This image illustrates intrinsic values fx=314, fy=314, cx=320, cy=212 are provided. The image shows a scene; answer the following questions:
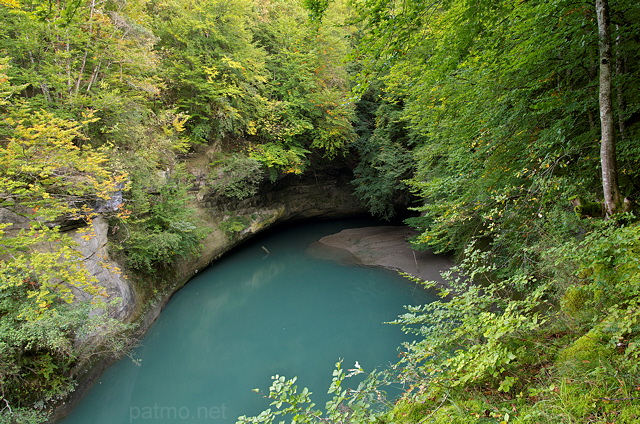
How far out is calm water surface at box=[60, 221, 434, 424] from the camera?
5805 millimetres

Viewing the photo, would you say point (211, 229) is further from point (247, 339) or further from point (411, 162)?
point (411, 162)

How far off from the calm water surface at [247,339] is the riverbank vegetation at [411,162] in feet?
4.07

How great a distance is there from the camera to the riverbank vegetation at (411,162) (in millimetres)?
2041

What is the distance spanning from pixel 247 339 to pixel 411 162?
314 inches

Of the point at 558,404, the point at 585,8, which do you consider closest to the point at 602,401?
the point at 558,404

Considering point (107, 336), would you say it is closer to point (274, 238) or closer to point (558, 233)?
point (558, 233)

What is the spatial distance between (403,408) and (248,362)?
570 cm

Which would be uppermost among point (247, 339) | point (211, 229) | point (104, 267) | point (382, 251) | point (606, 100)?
point (606, 100)

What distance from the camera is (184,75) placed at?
9.16m

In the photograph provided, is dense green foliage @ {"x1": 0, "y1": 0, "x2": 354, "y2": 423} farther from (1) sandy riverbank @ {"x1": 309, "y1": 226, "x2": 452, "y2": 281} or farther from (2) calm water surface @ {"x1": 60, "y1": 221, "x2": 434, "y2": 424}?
(1) sandy riverbank @ {"x1": 309, "y1": 226, "x2": 452, "y2": 281}

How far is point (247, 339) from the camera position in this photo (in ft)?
25.9

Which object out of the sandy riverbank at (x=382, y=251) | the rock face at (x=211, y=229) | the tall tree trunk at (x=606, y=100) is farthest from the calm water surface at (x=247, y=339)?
the tall tree trunk at (x=606, y=100)

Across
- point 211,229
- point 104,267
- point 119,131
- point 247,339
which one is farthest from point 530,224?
point 211,229

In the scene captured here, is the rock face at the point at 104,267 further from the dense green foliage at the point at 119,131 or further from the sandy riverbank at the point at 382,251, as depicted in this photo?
the sandy riverbank at the point at 382,251
